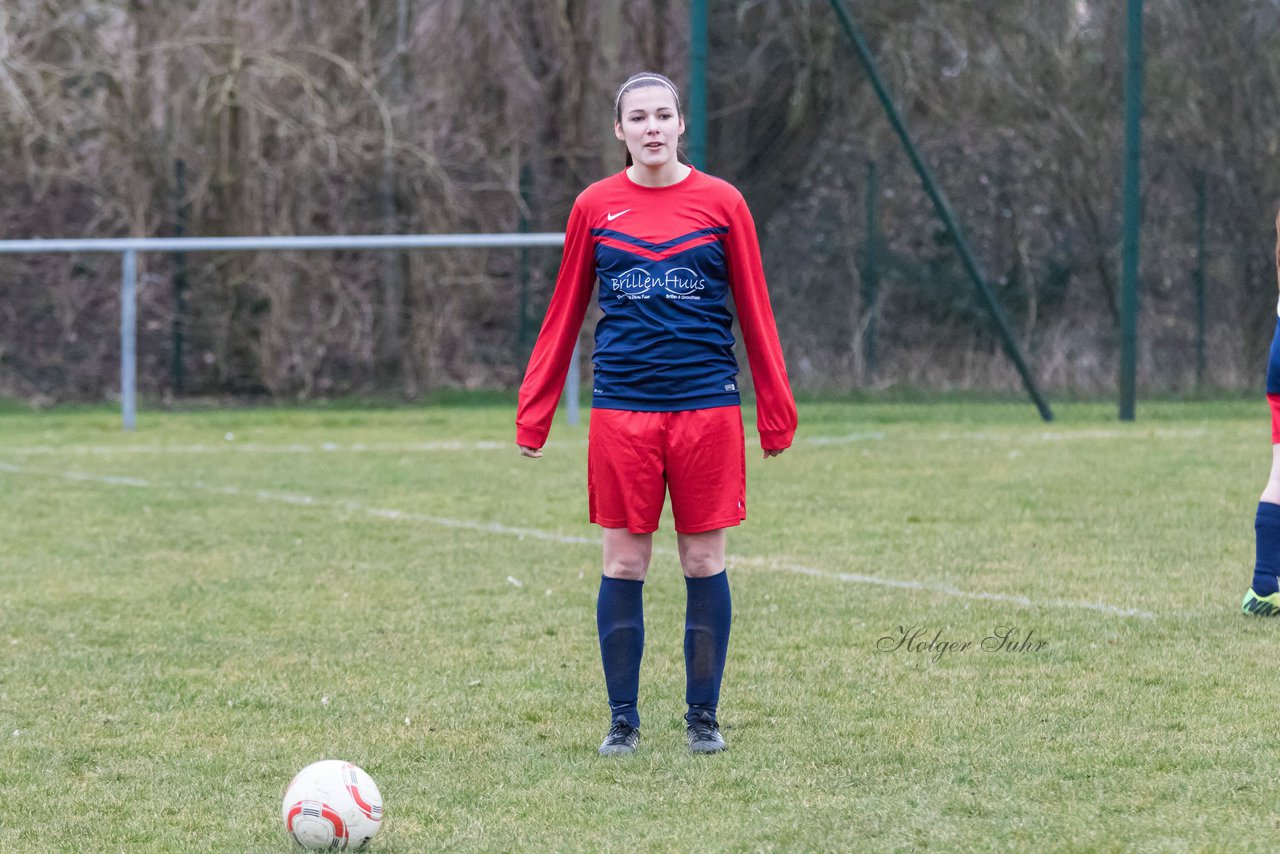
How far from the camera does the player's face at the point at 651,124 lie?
13.0ft

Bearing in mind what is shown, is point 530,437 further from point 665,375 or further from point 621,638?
point 621,638

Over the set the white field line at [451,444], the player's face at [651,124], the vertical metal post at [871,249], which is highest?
the vertical metal post at [871,249]

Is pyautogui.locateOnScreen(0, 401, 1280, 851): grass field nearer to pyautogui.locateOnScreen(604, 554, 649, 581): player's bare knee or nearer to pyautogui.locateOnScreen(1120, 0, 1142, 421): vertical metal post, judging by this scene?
pyautogui.locateOnScreen(604, 554, 649, 581): player's bare knee

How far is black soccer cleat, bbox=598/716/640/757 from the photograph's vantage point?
4.03m

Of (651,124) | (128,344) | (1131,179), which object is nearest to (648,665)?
(651,124)

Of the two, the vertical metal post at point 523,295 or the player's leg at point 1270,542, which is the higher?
the vertical metal post at point 523,295

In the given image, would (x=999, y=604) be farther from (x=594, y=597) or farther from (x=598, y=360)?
(x=598, y=360)

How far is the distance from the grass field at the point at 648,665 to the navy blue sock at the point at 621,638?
149 mm

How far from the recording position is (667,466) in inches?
161

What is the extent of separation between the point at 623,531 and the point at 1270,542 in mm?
2566

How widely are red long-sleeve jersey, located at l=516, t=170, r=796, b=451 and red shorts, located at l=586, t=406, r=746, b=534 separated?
40 mm

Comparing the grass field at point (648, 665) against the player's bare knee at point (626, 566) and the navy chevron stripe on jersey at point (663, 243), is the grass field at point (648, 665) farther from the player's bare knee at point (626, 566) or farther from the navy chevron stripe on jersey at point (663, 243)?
the navy chevron stripe on jersey at point (663, 243)

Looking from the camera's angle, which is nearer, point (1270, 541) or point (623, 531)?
point (623, 531)

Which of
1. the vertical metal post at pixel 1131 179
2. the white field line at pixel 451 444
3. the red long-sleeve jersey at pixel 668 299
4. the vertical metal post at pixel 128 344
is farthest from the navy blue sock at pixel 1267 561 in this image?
the vertical metal post at pixel 128 344
